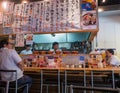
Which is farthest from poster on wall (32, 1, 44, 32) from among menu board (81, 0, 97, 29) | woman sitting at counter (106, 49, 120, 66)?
woman sitting at counter (106, 49, 120, 66)

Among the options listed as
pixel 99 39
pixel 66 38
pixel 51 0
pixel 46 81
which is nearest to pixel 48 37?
pixel 66 38

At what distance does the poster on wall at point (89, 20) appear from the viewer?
12.3ft

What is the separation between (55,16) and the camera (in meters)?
4.11

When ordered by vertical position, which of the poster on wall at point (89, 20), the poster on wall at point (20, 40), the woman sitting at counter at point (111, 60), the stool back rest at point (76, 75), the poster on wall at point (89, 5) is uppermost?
the poster on wall at point (89, 5)

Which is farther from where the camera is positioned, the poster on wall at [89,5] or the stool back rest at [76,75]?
the poster on wall at [89,5]

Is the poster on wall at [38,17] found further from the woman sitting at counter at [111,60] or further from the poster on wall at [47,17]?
the woman sitting at counter at [111,60]

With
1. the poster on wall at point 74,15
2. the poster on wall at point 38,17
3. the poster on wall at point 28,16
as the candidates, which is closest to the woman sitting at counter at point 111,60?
the poster on wall at point 74,15

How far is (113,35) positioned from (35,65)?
13.5ft

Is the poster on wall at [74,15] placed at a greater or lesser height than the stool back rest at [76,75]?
greater

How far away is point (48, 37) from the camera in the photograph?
6.59 metres

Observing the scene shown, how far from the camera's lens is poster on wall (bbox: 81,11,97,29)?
3.73 metres

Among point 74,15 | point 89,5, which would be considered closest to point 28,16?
point 74,15

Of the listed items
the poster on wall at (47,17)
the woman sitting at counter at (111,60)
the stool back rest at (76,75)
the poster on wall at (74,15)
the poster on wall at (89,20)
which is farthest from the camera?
the woman sitting at counter at (111,60)

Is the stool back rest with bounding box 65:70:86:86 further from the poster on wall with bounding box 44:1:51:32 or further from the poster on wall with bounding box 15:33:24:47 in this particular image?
the poster on wall with bounding box 15:33:24:47
